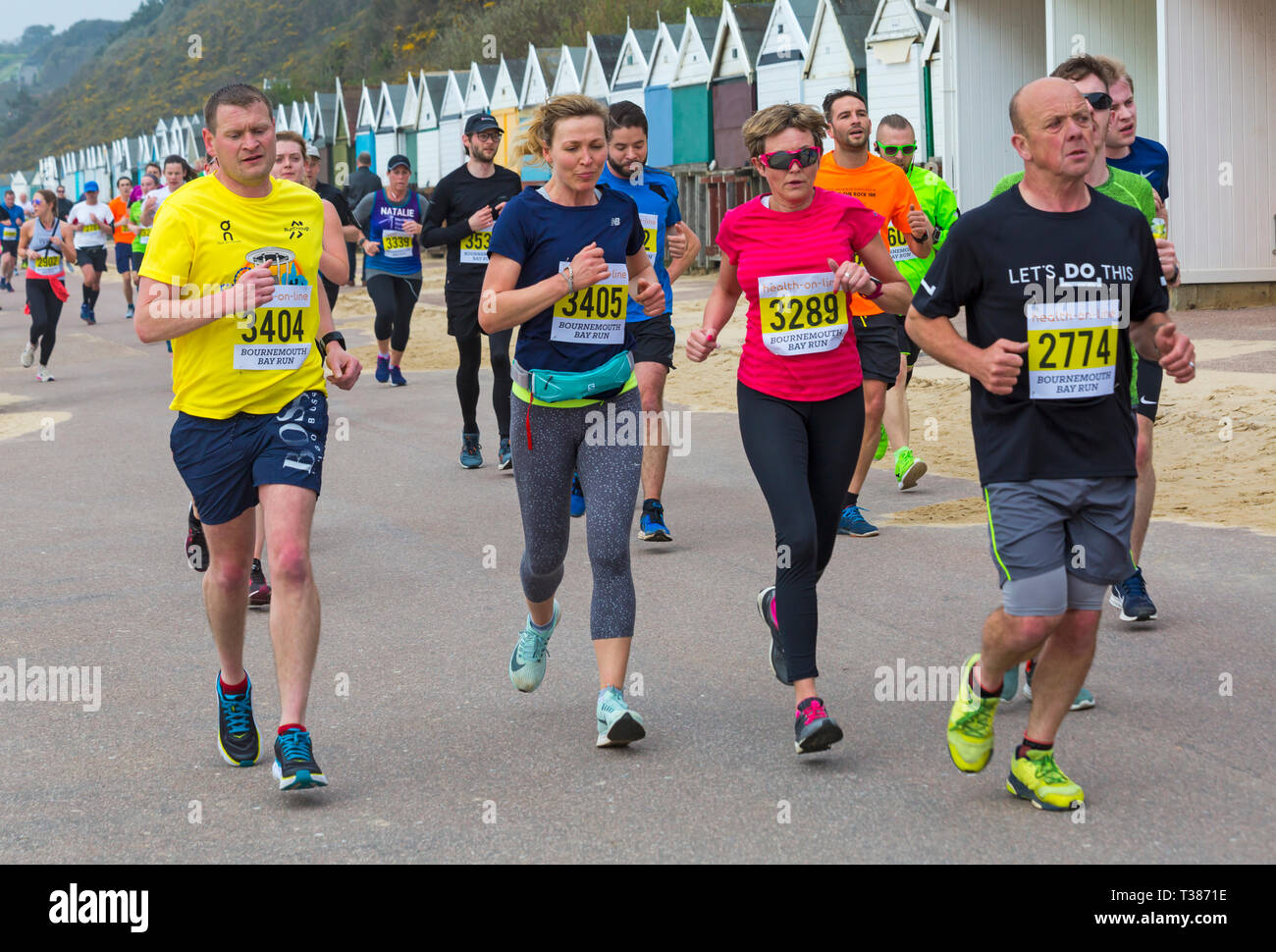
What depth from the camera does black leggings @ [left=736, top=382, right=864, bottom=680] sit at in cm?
529

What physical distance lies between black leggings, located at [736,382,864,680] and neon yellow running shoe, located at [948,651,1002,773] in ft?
1.92

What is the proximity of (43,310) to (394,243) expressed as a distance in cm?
546

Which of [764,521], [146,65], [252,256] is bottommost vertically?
[764,521]

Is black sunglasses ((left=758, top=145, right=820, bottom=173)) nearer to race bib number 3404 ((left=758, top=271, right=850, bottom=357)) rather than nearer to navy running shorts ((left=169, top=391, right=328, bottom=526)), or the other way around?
race bib number 3404 ((left=758, top=271, right=850, bottom=357))

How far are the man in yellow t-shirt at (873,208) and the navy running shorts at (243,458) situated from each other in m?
3.53

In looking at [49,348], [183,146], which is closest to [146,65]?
[183,146]

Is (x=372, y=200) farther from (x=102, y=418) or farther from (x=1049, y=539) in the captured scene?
(x=1049, y=539)

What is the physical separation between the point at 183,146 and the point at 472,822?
113m

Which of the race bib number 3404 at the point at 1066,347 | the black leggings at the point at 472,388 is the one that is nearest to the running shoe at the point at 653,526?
the black leggings at the point at 472,388

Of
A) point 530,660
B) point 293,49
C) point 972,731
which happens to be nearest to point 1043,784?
point 972,731

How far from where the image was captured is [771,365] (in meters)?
5.64

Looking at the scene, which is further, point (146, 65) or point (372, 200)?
point (146, 65)

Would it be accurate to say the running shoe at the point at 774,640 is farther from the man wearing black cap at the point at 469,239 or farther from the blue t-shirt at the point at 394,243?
the blue t-shirt at the point at 394,243

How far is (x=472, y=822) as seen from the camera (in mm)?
4656
